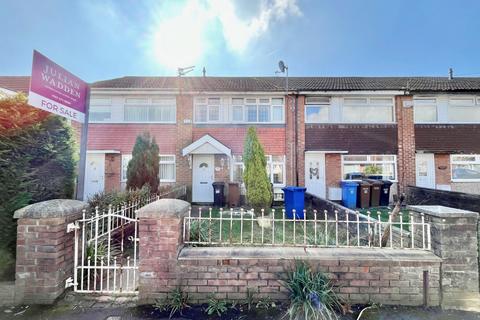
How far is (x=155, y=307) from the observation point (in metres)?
2.70

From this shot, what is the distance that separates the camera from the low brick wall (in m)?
2.81

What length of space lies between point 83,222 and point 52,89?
2104mm

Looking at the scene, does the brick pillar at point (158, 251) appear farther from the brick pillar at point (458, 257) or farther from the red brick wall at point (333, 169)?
the red brick wall at point (333, 169)

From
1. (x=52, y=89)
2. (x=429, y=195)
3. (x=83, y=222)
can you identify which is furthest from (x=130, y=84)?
(x=429, y=195)

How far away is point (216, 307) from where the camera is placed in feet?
8.75

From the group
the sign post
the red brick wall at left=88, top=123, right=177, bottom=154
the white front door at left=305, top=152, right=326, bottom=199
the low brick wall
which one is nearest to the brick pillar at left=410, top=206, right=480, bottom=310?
the low brick wall

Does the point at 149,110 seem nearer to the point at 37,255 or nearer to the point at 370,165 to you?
the point at 37,255

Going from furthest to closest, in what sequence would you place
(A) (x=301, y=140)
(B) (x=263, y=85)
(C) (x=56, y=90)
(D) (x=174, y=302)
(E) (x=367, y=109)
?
(B) (x=263, y=85) → (E) (x=367, y=109) → (A) (x=301, y=140) → (C) (x=56, y=90) → (D) (x=174, y=302)

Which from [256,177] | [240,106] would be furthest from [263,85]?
[256,177]

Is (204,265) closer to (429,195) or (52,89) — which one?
(52,89)

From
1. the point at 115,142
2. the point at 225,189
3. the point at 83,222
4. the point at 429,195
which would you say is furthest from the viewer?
the point at 115,142

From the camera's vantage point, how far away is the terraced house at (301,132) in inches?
458

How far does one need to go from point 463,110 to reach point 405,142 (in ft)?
11.3

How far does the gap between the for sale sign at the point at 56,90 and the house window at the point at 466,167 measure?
50.1 ft
